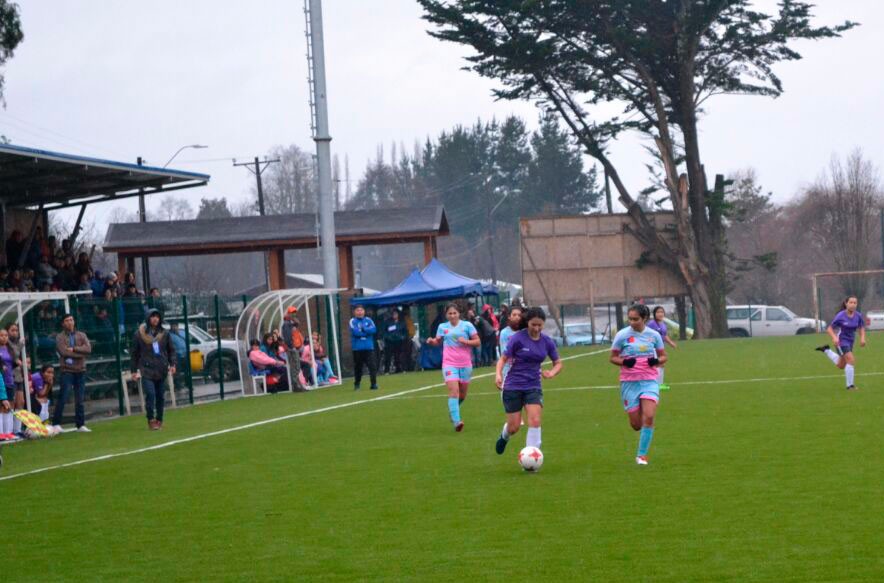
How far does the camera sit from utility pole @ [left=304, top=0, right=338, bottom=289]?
122 feet

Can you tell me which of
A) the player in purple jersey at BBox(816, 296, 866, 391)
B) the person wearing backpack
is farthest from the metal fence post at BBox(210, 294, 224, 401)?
the player in purple jersey at BBox(816, 296, 866, 391)

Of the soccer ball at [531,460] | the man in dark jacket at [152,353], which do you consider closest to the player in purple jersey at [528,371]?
the soccer ball at [531,460]

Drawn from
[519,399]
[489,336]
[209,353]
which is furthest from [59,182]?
[519,399]

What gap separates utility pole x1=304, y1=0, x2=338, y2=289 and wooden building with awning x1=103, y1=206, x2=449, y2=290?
9262 millimetres

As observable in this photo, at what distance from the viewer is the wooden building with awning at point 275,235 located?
4744 centimetres

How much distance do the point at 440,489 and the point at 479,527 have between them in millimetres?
2200

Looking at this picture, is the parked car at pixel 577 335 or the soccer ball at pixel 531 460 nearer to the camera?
the soccer ball at pixel 531 460

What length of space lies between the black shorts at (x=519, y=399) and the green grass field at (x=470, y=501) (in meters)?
0.65

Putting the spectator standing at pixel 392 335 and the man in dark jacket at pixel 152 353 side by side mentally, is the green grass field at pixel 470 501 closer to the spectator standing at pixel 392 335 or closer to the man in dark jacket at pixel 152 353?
the man in dark jacket at pixel 152 353

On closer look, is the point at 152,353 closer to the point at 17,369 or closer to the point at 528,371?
the point at 17,369

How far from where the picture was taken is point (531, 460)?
12.9 metres

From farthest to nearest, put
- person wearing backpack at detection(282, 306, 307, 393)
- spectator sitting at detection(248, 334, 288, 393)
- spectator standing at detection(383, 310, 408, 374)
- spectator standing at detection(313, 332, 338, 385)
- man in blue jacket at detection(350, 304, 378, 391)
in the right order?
spectator standing at detection(383, 310, 408, 374), spectator standing at detection(313, 332, 338, 385), person wearing backpack at detection(282, 306, 307, 393), spectator sitting at detection(248, 334, 288, 393), man in blue jacket at detection(350, 304, 378, 391)

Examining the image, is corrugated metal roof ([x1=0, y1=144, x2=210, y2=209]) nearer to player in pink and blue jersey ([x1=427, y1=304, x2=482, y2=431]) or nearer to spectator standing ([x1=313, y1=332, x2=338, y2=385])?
spectator standing ([x1=313, y1=332, x2=338, y2=385])

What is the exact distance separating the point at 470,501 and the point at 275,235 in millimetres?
37460
